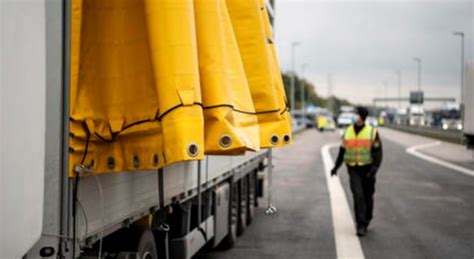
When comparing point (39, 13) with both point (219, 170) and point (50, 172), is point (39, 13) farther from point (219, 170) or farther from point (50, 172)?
point (219, 170)

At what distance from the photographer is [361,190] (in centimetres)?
1234

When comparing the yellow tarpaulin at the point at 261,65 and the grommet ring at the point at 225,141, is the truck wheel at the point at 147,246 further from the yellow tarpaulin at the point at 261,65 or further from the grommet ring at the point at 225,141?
the grommet ring at the point at 225,141

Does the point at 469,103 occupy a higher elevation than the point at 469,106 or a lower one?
higher

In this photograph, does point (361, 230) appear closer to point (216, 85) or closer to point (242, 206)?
point (242, 206)

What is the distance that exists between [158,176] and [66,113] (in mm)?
1931

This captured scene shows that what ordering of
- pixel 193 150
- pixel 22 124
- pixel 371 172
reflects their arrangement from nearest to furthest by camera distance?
pixel 22 124, pixel 193 150, pixel 371 172

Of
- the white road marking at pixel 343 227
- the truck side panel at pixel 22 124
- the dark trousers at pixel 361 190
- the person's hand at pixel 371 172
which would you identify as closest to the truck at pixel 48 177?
the truck side panel at pixel 22 124

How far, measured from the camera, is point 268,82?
569 centimetres

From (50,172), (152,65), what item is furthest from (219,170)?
(50,172)

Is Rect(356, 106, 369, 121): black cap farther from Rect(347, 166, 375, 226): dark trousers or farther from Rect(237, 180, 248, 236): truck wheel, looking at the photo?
Rect(237, 180, 248, 236): truck wheel

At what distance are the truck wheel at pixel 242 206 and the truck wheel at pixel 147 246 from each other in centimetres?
575

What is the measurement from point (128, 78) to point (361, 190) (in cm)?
812

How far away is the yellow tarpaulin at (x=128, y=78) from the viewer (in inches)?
172

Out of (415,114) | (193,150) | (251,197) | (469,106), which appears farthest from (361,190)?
(415,114)
